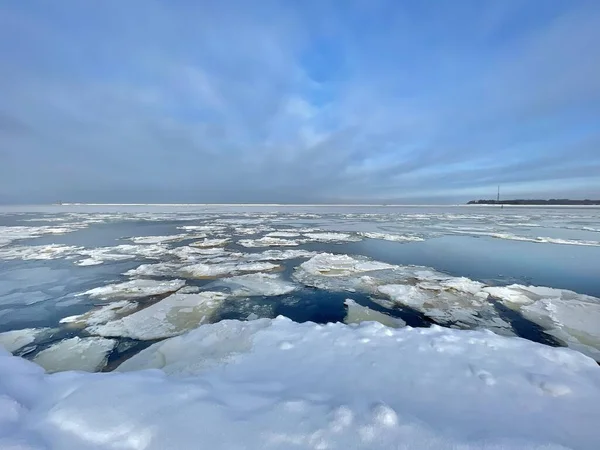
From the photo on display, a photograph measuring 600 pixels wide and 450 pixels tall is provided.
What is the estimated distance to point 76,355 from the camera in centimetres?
286

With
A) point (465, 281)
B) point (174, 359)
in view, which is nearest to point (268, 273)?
point (174, 359)

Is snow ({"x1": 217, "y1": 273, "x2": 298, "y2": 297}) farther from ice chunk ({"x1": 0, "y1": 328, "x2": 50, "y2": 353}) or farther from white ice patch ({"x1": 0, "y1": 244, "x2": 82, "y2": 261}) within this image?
white ice patch ({"x1": 0, "y1": 244, "x2": 82, "y2": 261})

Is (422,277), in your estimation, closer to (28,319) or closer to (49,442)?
(49,442)

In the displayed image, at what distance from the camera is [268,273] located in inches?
231

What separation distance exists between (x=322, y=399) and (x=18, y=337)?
3678 mm

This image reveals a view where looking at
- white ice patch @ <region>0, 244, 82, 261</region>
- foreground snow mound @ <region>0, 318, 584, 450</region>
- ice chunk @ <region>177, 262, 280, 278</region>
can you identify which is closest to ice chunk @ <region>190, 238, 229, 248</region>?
ice chunk @ <region>177, 262, 280, 278</region>

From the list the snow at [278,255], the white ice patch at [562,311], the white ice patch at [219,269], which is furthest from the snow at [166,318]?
the white ice patch at [562,311]

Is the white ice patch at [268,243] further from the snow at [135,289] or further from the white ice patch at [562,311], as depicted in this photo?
the white ice patch at [562,311]

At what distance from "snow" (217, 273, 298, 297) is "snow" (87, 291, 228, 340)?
18.3 inches

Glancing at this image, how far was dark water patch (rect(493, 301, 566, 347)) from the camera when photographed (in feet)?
10.5

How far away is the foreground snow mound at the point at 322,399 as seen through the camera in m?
1.37

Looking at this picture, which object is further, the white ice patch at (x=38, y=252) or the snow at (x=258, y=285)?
the white ice patch at (x=38, y=252)

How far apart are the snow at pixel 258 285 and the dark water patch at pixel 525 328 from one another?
10.3ft

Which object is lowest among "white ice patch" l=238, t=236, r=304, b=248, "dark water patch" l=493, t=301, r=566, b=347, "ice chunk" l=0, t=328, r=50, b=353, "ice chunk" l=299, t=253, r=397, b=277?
"dark water patch" l=493, t=301, r=566, b=347
